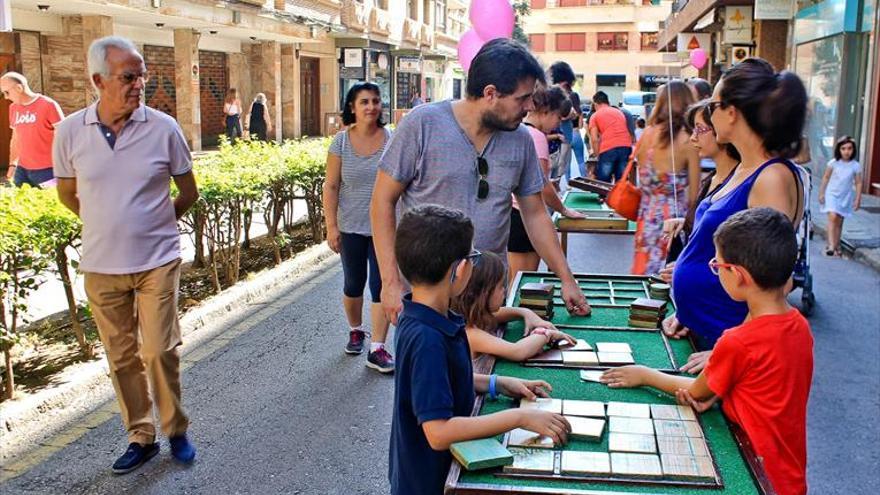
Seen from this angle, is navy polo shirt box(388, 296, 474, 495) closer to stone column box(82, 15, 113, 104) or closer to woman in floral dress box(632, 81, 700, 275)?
woman in floral dress box(632, 81, 700, 275)

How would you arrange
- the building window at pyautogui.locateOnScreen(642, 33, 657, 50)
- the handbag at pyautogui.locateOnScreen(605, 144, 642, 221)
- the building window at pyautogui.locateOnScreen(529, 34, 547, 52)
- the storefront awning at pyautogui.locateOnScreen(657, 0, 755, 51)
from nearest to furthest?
the handbag at pyautogui.locateOnScreen(605, 144, 642, 221)
the storefront awning at pyautogui.locateOnScreen(657, 0, 755, 51)
the building window at pyautogui.locateOnScreen(642, 33, 657, 50)
the building window at pyautogui.locateOnScreen(529, 34, 547, 52)

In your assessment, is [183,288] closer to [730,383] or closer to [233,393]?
[233,393]

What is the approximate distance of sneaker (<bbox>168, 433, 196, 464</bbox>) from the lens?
13.8 ft

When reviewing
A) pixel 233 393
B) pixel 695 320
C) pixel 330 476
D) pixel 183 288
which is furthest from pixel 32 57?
pixel 695 320

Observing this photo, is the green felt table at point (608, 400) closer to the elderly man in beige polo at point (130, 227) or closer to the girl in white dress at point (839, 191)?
the elderly man in beige polo at point (130, 227)

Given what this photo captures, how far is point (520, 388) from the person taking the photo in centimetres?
259

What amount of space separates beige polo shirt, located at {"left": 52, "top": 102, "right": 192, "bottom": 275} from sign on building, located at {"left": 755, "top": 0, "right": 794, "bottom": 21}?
58.6 feet

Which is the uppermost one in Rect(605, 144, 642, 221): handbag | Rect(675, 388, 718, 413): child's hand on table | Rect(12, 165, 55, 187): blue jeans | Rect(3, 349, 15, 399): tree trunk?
Rect(605, 144, 642, 221): handbag

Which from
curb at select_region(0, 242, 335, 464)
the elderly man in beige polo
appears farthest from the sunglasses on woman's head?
curb at select_region(0, 242, 335, 464)

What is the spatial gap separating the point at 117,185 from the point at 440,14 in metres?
46.3

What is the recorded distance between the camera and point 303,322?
7008 mm

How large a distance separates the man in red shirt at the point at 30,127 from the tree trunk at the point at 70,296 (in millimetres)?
3560

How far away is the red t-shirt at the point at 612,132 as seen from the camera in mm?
11164

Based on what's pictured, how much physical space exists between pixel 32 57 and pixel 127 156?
1616 centimetres
